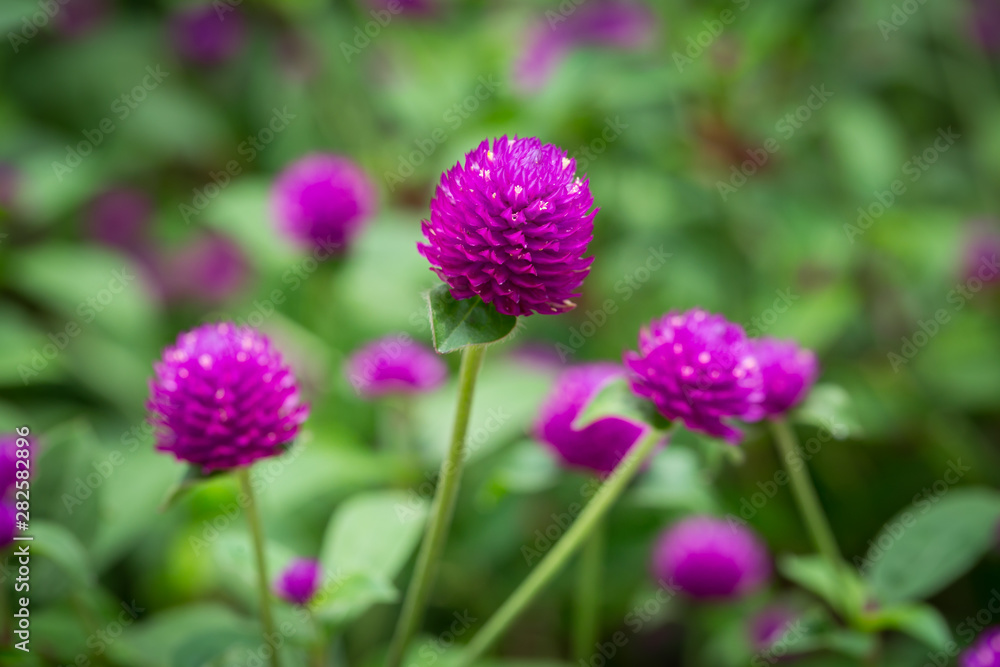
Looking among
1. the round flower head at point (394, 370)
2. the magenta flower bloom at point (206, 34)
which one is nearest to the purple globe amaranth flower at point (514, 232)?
the round flower head at point (394, 370)

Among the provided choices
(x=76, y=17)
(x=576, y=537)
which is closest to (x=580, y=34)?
(x=576, y=537)

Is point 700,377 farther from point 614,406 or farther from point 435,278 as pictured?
point 435,278

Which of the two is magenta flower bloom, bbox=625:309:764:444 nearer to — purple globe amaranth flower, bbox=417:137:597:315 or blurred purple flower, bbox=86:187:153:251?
purple globe amaranth flower, bbox=417:137:597:315

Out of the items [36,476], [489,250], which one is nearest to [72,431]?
[36,476]

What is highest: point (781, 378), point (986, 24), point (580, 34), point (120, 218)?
point (986, 24)

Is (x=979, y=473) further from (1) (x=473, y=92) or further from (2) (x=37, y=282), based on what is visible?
(2) (x=37, y=282)

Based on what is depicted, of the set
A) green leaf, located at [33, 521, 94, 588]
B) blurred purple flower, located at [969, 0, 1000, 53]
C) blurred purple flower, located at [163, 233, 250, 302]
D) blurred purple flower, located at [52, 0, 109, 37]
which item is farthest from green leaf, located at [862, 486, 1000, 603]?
blurred purple flower, located at [52, 0, 109, 37]

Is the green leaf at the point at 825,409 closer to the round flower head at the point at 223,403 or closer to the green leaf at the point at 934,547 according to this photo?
the green leaf at the point at 934,547
